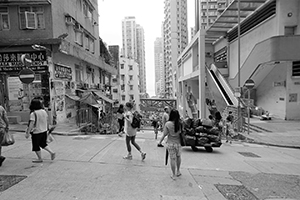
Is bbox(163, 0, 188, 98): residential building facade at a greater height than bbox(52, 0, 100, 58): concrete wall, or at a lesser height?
greater

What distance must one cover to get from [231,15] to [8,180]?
71.3 ft

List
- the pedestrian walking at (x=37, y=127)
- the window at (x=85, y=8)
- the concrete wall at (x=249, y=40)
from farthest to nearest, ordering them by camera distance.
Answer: the window at (x=85, y=8)
the concrete wall at (x=249, y=40)
the pedestrian walking at (x=37, y=127)

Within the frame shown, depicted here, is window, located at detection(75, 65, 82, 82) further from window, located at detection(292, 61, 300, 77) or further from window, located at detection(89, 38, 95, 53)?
window, located at detection(292, 61, 300, 77)

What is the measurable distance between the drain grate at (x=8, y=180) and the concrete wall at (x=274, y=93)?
1694cm

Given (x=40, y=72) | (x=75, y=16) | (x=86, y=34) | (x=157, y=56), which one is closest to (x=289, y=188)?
(x=40, y=72)

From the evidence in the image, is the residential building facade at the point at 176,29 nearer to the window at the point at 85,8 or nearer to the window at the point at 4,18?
the window at the point at 85,8

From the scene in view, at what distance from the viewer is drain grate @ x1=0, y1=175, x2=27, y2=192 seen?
11.7ft

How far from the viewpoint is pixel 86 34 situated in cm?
1717

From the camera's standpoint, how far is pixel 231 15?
64.4 ft

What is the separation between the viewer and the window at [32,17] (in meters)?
11.4

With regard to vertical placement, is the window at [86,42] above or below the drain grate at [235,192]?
above

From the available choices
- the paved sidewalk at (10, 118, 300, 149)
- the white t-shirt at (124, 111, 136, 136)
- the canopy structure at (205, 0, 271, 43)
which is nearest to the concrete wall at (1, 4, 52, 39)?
the paved sidewalk at (10, 118, 300, 149)

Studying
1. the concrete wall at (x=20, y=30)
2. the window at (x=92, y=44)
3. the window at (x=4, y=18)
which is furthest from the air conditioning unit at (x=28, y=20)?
the window at (x=92, y=44)

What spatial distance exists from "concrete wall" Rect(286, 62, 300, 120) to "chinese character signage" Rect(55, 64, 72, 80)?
16012mm
